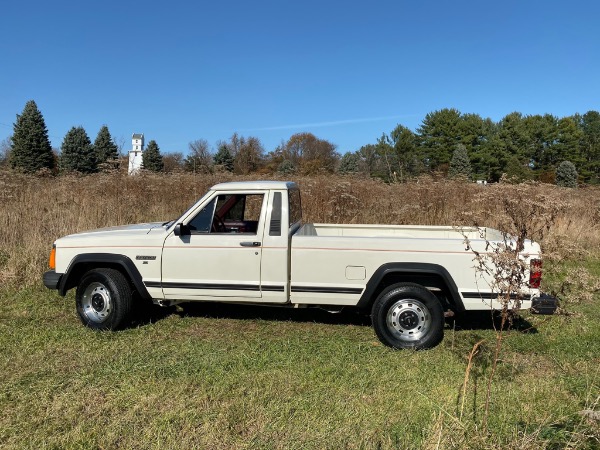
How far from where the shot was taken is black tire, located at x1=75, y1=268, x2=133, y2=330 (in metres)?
5.20

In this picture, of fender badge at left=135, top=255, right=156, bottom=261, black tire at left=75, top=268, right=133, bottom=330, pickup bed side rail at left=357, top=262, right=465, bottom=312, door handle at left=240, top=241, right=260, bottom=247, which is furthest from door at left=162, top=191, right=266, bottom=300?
pickup bed side rail at left=357, top=262, right=465, bottom=312

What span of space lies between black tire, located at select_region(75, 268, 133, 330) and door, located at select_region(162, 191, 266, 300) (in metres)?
0.50

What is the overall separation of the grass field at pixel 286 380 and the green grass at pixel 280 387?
0.01m

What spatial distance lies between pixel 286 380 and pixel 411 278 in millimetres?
1785

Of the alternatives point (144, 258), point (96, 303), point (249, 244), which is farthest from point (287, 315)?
point (96, 303)

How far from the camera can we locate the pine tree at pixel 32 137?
37.6 metres

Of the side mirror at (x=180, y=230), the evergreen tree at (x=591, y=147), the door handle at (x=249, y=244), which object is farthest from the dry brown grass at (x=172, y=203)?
Answer: the evergreen tree at (x=591, y=147)

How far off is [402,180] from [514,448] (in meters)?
10.9

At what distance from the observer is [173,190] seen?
480 inches

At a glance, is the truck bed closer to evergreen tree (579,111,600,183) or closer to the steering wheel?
the steering wheel

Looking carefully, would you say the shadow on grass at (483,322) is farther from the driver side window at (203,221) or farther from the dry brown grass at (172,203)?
the driver side window at (203,221)

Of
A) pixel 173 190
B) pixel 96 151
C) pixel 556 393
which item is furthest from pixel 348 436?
pixel 96 151

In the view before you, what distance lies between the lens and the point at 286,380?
3.97m

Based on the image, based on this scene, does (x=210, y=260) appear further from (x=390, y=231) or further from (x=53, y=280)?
(x=390, y=231)
